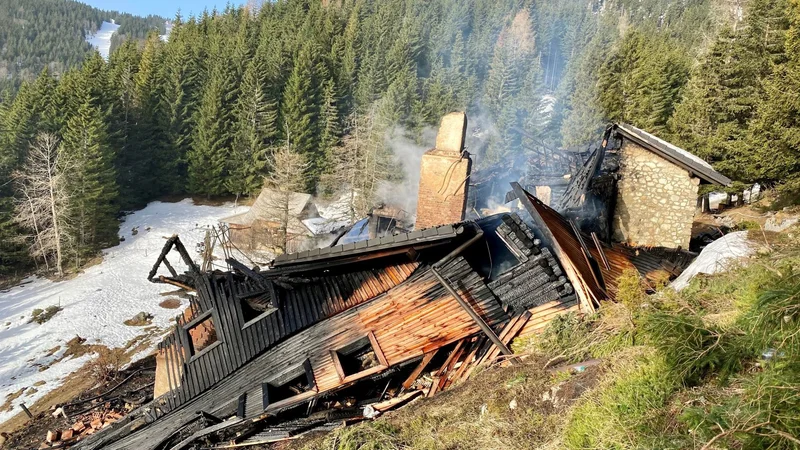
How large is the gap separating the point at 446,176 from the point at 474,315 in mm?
3126

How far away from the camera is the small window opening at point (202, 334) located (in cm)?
827

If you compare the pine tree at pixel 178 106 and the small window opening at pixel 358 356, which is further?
the pine tree at pixel 178 106

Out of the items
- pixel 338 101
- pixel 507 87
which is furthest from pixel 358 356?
pixel 507 87

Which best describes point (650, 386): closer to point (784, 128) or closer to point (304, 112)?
point (784, 128)

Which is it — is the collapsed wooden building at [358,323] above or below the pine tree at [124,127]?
below

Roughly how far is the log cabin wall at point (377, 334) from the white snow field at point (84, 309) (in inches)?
609

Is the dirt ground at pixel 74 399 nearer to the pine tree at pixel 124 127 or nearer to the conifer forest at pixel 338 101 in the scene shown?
the conifer forest at pixel 338 101

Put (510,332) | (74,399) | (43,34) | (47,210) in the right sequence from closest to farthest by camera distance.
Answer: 1. (510,332)
2. (74,399)
3. (47,210)
4. (43,34)

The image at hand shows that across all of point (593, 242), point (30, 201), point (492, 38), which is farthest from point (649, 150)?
point (492, 38)

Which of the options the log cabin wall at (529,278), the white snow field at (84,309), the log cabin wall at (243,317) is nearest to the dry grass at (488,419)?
the log cabin wall at (529,278)

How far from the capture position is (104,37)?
17425cm

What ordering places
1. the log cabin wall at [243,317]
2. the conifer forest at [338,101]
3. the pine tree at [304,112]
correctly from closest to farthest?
the log cabin wall at [243,317], the conifer forest at [338,101], the pine tree at [304,112]

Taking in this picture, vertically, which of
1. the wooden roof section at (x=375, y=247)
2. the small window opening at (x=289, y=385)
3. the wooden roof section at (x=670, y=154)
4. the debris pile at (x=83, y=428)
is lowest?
the debris pile at (x=83, y=428)

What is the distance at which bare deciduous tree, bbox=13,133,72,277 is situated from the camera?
99.6 ft
